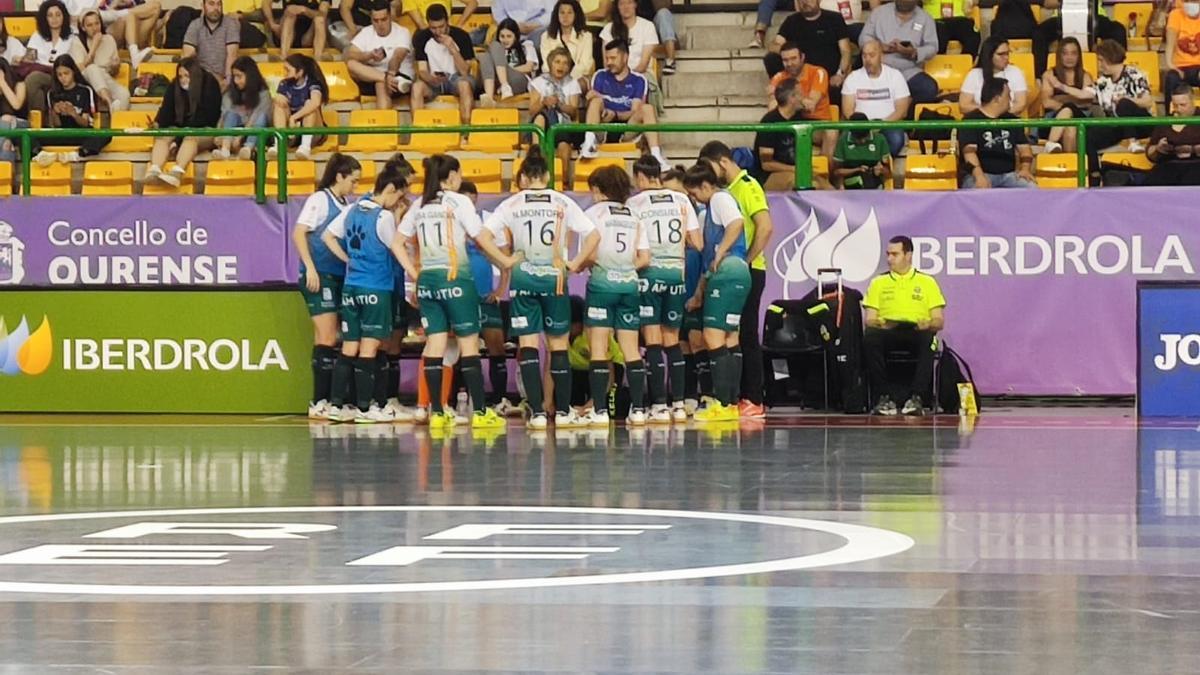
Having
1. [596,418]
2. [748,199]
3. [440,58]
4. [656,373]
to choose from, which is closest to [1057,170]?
→ [748,199]

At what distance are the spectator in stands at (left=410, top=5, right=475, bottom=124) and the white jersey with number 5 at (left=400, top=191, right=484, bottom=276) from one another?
595cm

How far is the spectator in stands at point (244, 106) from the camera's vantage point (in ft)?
72.3

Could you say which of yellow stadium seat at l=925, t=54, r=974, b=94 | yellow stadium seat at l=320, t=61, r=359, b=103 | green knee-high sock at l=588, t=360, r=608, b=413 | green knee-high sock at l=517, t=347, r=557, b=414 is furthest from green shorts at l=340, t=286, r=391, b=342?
yellow stadium seat at l=925, t=54, r=974, b=94

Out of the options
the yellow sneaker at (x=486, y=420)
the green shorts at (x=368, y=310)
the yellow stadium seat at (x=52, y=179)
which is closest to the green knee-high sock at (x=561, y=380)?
the yellow sneaker at (x=486, y=420)

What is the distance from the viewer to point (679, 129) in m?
19.3

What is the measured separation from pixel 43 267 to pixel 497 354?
4.98 meters

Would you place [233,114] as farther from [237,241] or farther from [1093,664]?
[1093,664]

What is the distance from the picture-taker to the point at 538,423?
17.0 meters

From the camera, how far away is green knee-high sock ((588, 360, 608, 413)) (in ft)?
56.4

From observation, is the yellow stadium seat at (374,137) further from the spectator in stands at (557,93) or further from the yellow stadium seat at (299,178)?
the spectator in stands at (557,93)

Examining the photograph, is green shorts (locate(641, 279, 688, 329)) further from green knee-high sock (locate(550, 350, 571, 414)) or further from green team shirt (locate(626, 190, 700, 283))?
green knee-high sock (locate(550, 350, 571, 414))

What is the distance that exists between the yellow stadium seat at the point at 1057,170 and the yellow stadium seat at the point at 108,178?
9.00 meters

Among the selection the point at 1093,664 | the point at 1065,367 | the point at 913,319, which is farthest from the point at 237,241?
the point at 1093,664

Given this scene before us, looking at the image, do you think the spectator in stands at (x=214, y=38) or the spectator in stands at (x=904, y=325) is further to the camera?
the spectator in stands at (x=214, y=38)
